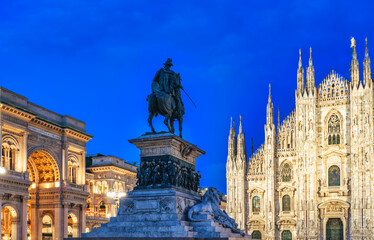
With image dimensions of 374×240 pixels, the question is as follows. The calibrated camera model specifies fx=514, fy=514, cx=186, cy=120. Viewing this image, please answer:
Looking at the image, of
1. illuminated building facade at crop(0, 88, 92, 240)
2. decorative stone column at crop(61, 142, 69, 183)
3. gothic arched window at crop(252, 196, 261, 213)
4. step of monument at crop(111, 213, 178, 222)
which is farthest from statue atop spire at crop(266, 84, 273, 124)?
step of monument at crop(111, 213, 178, 222)

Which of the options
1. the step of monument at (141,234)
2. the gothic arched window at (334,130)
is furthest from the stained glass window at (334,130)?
the step of monument at (141,234)

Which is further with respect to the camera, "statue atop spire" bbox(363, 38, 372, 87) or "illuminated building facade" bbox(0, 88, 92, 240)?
"statue atop spire" bbox(363, 38, 372, 87)

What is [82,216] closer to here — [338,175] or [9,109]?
[9,109]

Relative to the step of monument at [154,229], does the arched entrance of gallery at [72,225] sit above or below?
below

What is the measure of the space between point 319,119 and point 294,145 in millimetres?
4295

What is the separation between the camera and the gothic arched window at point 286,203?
61.4 m

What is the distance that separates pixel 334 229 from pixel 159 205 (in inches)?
1854

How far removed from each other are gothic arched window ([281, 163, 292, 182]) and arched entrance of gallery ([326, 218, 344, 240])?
22.4 feet

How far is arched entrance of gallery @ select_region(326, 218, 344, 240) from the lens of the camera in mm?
58156

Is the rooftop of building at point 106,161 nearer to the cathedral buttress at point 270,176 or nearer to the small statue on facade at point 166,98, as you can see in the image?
the cathedral buttress at point 270,176

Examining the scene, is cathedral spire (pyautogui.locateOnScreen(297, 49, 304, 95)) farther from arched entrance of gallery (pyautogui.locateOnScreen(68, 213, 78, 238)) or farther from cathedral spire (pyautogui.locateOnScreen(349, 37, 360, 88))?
arched entrance of gallery (pyautogui.locateOnScreen(68, 213, 78, 238))

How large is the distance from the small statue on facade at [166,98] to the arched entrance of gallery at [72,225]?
32801 mm

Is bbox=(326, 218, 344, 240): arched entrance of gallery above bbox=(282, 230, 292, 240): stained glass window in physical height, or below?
above

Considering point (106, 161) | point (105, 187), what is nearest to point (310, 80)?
point (106, 161)
